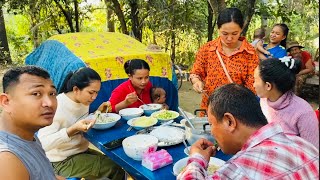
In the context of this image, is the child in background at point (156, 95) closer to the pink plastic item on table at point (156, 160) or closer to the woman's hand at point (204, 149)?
the pink plastic item on table at point (156, 160)

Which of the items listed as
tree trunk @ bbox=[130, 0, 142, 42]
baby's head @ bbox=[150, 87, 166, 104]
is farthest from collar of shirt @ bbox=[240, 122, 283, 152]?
tree trunk @ bbox=[130, 0, 142, 42]

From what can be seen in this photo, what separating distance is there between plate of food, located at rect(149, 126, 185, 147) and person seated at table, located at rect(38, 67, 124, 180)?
0.60 m

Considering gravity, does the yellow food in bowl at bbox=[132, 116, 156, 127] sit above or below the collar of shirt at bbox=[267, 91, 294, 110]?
below

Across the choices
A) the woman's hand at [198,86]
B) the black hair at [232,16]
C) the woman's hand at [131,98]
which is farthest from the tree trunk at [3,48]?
the black hair at [232,16]

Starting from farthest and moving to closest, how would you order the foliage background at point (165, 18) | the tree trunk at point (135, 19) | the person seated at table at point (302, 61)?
the tree trunk at point (135, 19), the foliage background at point (165, 18), the person seated at table at point (302, 61)

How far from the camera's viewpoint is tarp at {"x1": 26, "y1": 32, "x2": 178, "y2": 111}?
4.53 meters

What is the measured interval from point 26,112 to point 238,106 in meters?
1.06

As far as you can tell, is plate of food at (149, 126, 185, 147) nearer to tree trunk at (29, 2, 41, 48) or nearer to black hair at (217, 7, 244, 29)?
black hair at (217, 7, 244, 29)

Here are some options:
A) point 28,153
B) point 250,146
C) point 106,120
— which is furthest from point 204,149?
point 106,120

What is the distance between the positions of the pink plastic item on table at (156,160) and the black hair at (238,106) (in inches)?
26.0

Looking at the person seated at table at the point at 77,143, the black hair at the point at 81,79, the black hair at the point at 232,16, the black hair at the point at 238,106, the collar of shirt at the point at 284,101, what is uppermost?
the black hair at the point at 232,16

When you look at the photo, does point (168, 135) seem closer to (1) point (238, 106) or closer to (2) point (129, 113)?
(2) point (129, 113)

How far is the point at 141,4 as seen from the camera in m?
7.73

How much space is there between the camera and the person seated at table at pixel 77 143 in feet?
8.14
